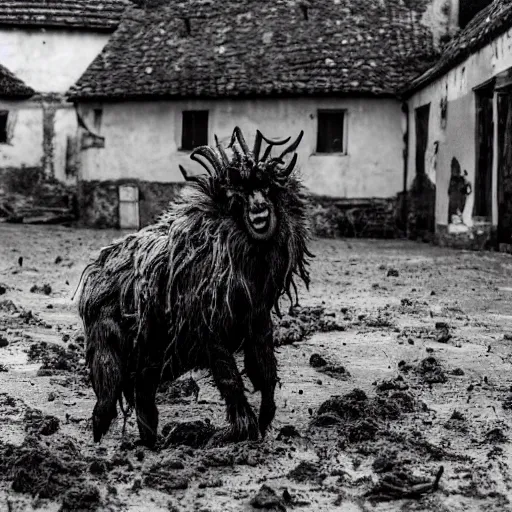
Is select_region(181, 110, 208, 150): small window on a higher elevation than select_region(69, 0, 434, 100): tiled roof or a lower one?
lower

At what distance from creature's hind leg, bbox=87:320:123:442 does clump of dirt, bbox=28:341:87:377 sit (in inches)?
54.7

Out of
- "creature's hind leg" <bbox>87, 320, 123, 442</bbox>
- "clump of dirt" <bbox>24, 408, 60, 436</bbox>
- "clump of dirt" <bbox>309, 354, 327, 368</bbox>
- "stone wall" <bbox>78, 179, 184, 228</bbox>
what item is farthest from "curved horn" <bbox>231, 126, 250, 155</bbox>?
"stone wall" <bbox>78, 179, 184, 228</bbox>

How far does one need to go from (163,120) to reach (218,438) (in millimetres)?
19460

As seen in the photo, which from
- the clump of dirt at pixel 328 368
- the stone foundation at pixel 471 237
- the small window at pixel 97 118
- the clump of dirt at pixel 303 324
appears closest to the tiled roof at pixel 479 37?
the stone foundation at pixel 471 237

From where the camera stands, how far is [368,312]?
28.6ft

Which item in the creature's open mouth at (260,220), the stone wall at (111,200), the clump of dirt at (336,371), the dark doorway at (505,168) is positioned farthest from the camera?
the stone wall at (111,200)

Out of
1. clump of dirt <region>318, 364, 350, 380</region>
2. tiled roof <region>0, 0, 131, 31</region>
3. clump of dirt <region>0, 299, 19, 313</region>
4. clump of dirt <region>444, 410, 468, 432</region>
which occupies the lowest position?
clump of dirt <region>318, 364, 350, 380</region>

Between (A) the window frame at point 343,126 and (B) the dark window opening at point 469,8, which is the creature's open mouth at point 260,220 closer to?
(A) the window frame at point 343,126

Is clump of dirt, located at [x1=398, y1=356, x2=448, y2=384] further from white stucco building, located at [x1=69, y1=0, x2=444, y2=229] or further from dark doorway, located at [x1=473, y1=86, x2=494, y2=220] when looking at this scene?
white stucco building, located at [x1=69, y1=0, x2=444, y2=229]

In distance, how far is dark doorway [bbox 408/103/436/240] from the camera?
63.9ft

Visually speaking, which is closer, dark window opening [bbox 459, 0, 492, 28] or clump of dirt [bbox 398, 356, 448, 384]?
clump of dirt [bbox 398, 356, 448, 384]

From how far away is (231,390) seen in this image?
409 centimetres

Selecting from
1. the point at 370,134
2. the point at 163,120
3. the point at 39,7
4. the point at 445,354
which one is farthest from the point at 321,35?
the point at 445,354

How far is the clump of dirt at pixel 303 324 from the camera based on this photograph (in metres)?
7.21
